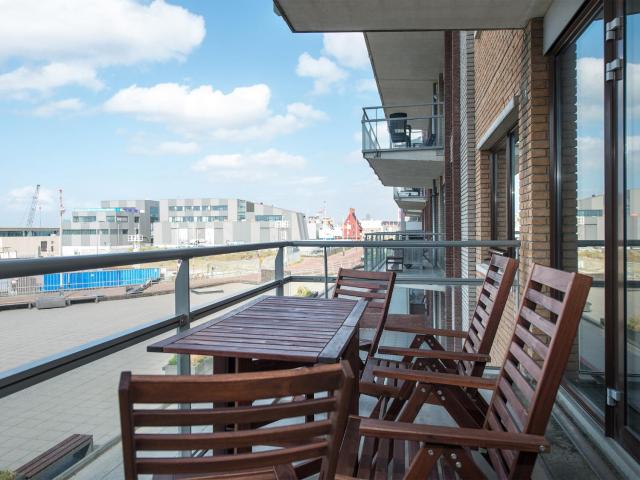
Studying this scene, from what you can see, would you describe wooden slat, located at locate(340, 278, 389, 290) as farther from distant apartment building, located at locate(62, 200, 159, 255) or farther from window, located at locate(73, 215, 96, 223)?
window, located at locate(73, 215, 96, 223)

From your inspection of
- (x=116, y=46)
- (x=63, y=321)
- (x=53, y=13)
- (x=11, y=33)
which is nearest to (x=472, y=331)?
(x=63, y=321)

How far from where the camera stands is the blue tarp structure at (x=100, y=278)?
6.29ft

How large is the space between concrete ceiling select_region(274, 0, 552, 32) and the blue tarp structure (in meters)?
2.29

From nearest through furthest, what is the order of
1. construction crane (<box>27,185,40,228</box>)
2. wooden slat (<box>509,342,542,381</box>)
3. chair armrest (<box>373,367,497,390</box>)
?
wooden slat (<box>509,342,542,381</box>) → chair armrest (<box>373,367,497,390</box>) → construction crane (<box>27,185,40,228</box>)

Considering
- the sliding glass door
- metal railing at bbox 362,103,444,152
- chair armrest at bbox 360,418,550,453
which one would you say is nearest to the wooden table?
chair armrest at bbox 360,418,550,453

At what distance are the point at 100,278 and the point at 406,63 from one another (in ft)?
45.4

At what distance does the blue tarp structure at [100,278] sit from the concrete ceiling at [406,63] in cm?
994

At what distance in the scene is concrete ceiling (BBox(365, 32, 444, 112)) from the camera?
40.9 feet

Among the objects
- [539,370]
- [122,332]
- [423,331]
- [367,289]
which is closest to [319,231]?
[367,289]

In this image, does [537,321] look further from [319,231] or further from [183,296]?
[319,231]

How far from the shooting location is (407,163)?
43.1ft

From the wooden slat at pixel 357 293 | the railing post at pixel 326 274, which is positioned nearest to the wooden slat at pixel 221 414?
the wooden slat at pixel 357 293

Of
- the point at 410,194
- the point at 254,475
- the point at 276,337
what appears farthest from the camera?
the point at 410,194

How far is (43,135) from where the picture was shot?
317 feet
